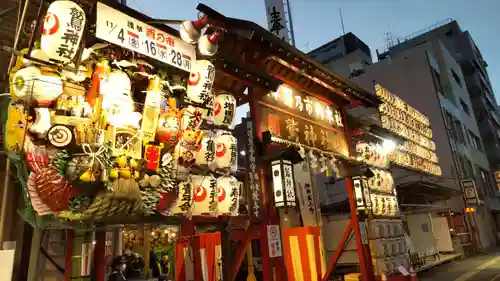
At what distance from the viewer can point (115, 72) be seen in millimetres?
7254

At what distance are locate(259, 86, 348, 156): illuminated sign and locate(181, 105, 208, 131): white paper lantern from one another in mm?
2747

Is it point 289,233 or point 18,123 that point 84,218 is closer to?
point 18,123

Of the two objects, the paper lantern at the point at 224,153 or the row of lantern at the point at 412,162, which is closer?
the paper lantern at the point at 224,153

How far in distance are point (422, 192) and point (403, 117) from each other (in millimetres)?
5915

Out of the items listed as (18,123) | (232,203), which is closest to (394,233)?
(232,203)

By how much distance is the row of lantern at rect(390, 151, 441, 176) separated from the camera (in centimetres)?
2081

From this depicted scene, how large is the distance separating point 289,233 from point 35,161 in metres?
11.5

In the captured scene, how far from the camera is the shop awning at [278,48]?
9962mm

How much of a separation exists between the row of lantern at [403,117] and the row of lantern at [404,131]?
33cm

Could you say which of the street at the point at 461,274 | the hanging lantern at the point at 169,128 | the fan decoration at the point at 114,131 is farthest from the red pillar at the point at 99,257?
the street at the point at 461,274

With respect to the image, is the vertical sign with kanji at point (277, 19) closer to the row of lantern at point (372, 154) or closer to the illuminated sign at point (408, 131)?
the illuminated sign at point (408, 131)

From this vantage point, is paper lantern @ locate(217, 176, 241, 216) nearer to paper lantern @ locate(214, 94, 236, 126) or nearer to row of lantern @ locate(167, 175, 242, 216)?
row of lantern @ locate(167, 175, 242, 216)

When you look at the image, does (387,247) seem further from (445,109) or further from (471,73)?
(471,73)

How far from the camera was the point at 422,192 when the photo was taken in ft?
78.3
